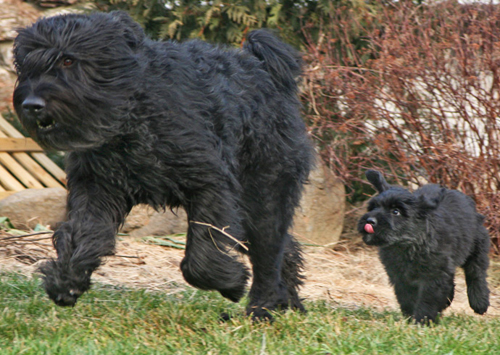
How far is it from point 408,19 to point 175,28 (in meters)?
2.82

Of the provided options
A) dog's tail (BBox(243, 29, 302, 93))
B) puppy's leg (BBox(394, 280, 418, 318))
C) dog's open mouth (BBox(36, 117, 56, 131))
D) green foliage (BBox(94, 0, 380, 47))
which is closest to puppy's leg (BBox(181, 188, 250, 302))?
dog's open mouth (BBox(36, 117, 56, 131))

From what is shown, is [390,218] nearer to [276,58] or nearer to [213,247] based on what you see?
[276,58]

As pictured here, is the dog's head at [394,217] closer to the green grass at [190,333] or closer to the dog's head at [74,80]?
the green grass at [190,333]

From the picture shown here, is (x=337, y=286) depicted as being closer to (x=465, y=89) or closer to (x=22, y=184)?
(x=465, y=89)

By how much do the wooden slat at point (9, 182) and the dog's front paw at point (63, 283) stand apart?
5.10m

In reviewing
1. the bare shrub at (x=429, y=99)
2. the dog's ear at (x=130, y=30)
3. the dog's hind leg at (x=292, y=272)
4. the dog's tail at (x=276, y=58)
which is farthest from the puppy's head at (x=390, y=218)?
the dog's ear at (x=130, y=30)

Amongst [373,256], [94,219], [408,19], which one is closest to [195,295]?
[94,219]

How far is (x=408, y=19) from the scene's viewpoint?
711 centimetres

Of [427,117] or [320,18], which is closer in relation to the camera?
[427,117]

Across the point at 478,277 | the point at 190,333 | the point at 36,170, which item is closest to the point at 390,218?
the point at 478,277

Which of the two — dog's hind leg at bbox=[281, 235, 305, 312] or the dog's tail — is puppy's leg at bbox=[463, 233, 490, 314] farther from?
the dog's tail

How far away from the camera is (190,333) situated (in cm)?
353

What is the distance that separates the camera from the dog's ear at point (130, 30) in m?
3.43

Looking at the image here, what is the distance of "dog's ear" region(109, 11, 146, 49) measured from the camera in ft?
11.3
